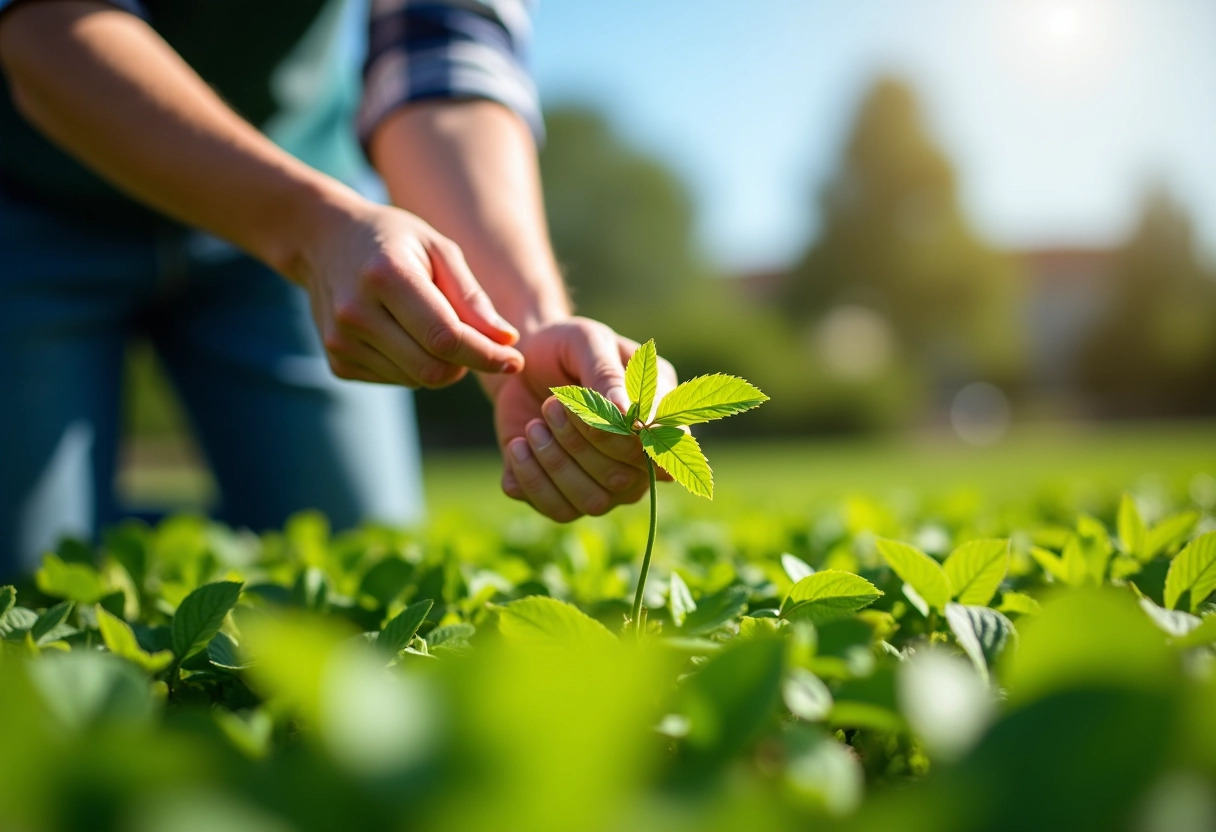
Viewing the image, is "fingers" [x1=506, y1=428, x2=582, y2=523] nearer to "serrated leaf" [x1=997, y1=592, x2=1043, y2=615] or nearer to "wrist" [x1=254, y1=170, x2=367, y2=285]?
"wrist" [x1=254, y1=170, x2=367, y2=285]

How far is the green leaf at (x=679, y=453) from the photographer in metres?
0.84

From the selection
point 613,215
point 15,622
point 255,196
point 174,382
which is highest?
point 255,196

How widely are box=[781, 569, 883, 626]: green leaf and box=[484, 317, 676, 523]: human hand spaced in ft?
1.08

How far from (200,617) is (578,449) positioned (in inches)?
19.4

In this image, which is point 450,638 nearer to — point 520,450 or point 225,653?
point 225,653

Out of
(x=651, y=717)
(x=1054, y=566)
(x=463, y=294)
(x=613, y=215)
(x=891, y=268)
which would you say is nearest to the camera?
(x=651, y=717)

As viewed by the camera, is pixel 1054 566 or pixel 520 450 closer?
pixel 1054 566

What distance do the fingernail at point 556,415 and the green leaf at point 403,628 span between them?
421 mm

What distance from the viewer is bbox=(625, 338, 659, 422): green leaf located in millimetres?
816

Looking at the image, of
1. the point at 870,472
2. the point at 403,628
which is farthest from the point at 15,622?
the point at 870,472

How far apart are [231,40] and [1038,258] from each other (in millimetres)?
43907

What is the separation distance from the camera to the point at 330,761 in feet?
1.21

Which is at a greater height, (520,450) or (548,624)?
(548,624)

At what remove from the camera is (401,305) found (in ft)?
3.65
